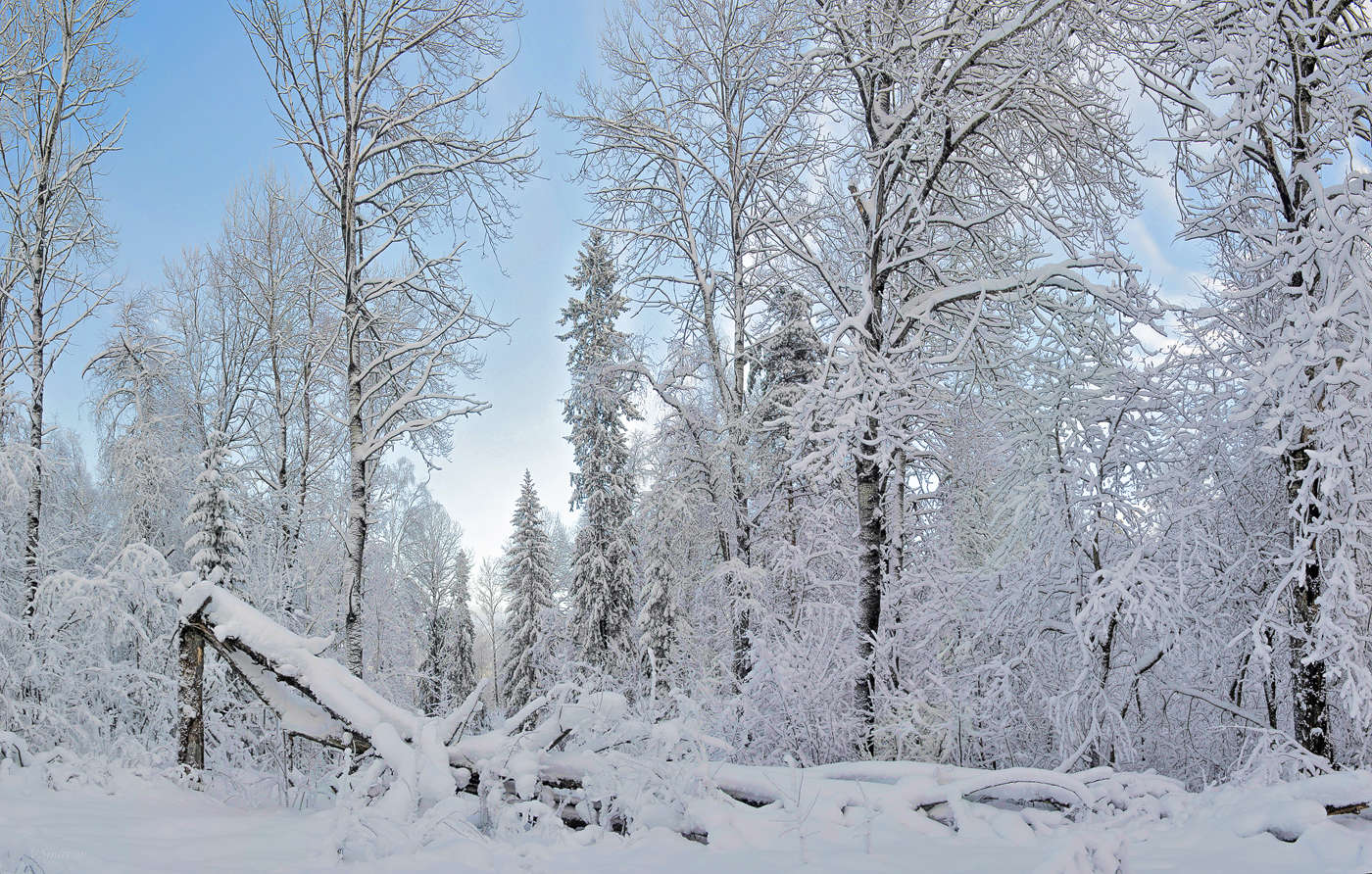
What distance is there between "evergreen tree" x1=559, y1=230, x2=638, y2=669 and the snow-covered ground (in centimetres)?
1696

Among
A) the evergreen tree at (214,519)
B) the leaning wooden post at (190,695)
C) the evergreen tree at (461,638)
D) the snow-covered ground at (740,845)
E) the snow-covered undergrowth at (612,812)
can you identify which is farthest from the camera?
the evergreen tree at (461,638)

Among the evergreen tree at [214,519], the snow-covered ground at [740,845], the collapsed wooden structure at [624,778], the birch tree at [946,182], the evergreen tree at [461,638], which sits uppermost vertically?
the birch tree at [946,182]

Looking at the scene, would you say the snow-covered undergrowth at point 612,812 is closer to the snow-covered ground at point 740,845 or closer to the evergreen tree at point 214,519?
the snow-covered ground at point 740,845

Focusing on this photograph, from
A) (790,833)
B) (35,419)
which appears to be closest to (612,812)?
(790,833)

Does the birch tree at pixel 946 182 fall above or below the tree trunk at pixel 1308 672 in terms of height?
above

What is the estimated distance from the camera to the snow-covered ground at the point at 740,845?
3.15 meters

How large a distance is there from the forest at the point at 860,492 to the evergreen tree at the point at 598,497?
717 cm

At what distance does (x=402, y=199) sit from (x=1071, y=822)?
10351 millimetres

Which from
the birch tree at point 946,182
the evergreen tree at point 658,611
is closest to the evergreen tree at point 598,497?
the evergreen tree at point 658,611

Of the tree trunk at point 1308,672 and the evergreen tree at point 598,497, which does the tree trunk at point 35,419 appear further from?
the tree trunk at point 1308,672

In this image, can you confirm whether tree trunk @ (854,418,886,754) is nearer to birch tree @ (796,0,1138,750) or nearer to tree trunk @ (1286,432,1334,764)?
birch tree @ (796,0,1138,750)

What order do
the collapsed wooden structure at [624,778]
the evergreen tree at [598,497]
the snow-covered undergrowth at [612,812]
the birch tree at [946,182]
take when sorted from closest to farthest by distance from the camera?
the snow-covered undergrowth at [612,812] → the collapsed wooden structure at [624,778] → the birch tree at [946,182] → the evergreen tree at [598,497]

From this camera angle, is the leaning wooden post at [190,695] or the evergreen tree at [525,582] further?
the evergreen tree at [525,582]

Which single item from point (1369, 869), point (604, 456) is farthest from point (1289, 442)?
point (604, 456)
